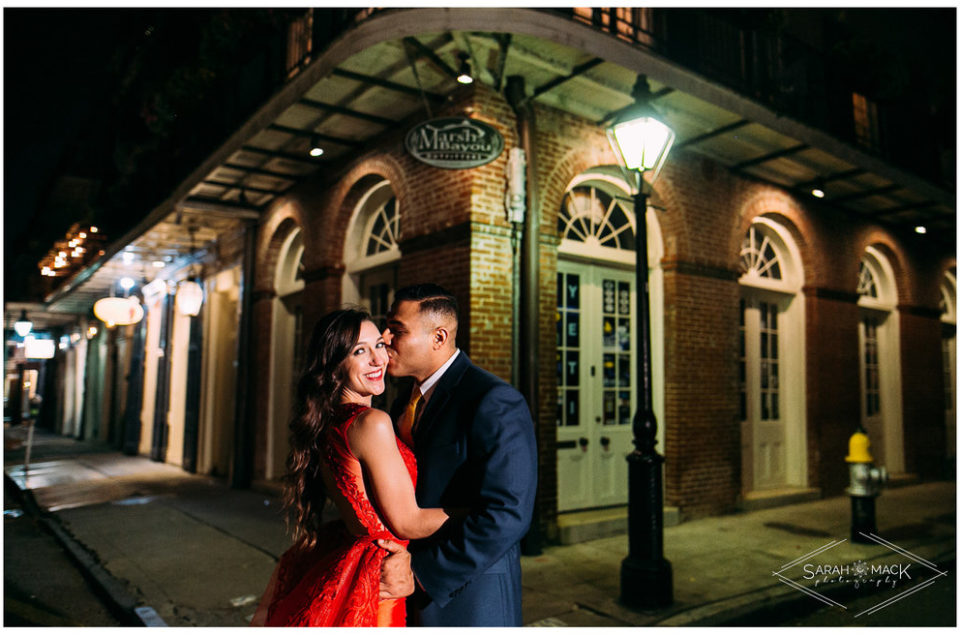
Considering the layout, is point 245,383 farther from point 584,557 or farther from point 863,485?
point 863,485

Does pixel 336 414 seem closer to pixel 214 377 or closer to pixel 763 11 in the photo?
pixel 763 11

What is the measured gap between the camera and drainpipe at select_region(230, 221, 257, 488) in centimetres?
1073

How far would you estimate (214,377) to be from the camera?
510 inches

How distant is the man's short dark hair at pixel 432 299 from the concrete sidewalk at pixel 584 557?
3151 millimetres

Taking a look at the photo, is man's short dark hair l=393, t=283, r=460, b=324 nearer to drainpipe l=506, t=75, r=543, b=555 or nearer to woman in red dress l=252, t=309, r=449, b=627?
woman in red dress l=252, t=309, r=449, b=627

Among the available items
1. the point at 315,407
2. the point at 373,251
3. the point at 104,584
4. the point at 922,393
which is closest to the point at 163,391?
the point at 373,251

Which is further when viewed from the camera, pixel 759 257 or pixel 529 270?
pixel 759 257

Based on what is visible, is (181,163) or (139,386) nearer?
(181,163)

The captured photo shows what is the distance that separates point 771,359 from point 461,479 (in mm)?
9211

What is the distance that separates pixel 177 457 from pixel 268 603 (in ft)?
43.8

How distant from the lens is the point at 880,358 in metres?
12.2

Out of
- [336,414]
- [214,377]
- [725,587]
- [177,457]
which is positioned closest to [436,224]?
[725,587]

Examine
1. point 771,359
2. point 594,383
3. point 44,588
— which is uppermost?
point 771,359

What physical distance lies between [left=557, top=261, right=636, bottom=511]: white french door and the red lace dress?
5.59 metres
